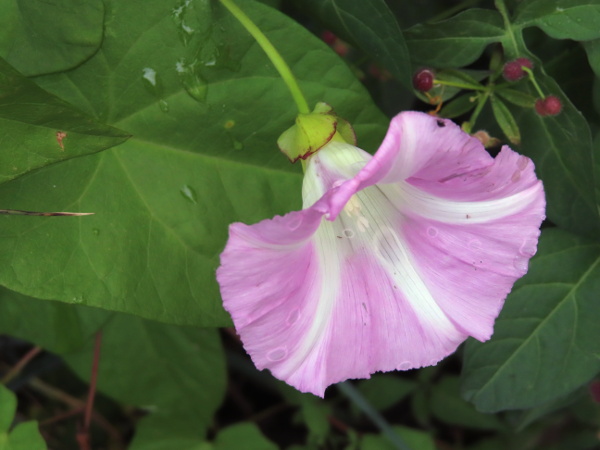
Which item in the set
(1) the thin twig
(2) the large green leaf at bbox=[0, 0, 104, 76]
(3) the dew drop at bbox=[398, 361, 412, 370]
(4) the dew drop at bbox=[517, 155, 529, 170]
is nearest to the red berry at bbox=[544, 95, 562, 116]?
(4) the dew drop at bbox=[517, 155, 529, 170]

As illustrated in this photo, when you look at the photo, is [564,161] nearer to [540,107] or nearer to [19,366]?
[540,107]

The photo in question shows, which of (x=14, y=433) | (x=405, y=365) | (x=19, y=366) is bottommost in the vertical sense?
(x=19, y=366)

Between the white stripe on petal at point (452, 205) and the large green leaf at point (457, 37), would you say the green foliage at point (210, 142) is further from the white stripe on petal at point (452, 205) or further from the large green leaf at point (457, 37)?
the white stripe on petal at point (452, 205)

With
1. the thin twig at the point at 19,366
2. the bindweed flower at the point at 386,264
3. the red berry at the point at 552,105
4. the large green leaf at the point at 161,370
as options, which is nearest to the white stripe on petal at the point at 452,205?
the bindweed flower at the point at 386,264

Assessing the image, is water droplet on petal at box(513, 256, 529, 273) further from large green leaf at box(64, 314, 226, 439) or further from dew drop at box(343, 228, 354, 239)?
large green leaf at box(64, 314, 226, 439)

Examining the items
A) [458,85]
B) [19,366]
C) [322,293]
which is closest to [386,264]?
[322,293]
